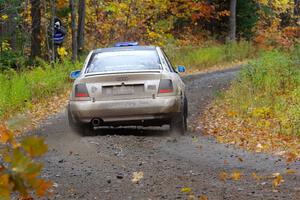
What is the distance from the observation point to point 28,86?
17594 mm

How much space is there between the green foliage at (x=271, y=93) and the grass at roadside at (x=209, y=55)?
10.3 metres

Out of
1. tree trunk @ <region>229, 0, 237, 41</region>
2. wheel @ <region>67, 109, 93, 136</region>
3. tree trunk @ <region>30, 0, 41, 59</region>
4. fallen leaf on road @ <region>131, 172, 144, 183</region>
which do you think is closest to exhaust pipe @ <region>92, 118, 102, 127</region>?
wheel @ <region>67, 109, 93, 136</region>

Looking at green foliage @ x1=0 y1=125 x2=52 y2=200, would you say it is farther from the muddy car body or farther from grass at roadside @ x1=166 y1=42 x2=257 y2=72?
grass at roadside @ x1=166 y1=42 x2=257 y2=72

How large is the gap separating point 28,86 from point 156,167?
1070 cm

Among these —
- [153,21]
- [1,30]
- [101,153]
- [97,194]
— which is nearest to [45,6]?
[1,30]

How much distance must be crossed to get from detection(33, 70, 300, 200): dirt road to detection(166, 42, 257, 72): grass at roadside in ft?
61.0

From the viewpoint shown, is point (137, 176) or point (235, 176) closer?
point (235, 176)

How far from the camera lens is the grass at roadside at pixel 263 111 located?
33.3ft

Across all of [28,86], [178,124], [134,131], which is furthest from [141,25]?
[178,124]

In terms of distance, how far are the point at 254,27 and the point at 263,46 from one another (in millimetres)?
6070

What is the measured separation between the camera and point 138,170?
7.31 metres

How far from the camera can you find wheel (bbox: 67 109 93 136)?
10.4 m

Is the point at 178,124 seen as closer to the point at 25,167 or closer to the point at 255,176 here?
the point at 255,176

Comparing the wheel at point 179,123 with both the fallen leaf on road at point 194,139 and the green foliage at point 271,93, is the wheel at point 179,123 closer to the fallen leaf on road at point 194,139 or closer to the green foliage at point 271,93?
the fallen leaf on road at point 194,139
